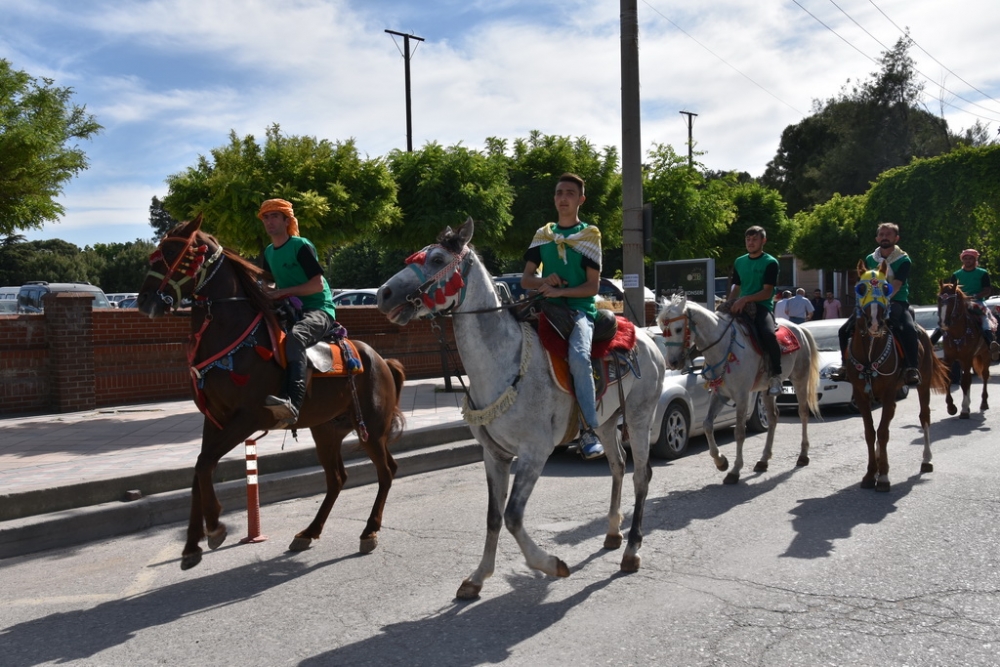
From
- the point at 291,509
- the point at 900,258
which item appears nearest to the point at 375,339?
the point at 291,509

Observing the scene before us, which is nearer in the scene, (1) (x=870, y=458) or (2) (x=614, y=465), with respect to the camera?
(2) (x=614, y=465)

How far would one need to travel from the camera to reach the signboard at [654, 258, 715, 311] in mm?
17062

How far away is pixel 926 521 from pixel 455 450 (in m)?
5.28

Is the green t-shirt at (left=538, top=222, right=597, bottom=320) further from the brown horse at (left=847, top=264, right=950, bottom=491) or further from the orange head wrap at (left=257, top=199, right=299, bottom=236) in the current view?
the brown horse at (left=847, top=264, right=950, bottom=491)

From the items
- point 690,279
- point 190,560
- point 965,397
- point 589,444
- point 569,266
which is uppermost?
point 690,279

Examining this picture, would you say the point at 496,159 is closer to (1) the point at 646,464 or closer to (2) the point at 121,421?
(2) the point at 121,421

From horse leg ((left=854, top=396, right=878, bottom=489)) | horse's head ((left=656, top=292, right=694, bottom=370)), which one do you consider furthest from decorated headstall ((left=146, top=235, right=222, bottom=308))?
horse leg ((left=854, top=396, right=878, bottom=489))

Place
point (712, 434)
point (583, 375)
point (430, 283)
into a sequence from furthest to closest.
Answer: point (712, 434)
point (583, 375)
point (430, 283)

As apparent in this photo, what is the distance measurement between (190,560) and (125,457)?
3981 mm

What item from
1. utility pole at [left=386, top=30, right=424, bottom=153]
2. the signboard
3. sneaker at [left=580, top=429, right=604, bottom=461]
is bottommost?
sneaker at [left=580, top=429, right=604, bottom=461]

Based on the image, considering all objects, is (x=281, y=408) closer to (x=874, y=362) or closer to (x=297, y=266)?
(x=297, y=266)

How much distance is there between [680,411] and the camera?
34.0 feet

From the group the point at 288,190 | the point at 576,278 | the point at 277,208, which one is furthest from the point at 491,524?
the point at 288,190

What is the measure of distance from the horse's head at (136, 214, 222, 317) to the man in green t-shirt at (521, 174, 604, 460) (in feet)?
7.57
